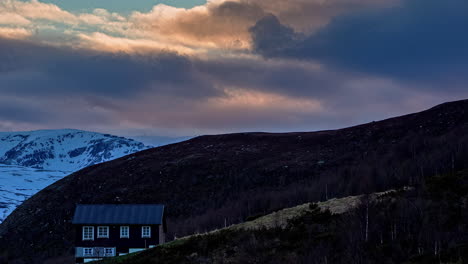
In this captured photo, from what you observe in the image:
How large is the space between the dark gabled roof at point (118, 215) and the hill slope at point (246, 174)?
28675 mm

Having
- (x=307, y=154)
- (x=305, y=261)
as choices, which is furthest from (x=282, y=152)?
(x=305, y=261)

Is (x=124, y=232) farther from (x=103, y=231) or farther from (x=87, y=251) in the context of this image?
(x=87, y=251)

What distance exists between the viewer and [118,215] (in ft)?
235

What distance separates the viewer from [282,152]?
510ft

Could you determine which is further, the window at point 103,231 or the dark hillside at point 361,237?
the window at point 103,231

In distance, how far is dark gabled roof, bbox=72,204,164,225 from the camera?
71062mm

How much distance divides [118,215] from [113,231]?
7.55ft

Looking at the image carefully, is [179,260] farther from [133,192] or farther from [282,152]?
[282,152]

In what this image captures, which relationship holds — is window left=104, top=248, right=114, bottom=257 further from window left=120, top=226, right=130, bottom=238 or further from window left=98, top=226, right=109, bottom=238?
window left=120, top=226, right=130, bottom=238

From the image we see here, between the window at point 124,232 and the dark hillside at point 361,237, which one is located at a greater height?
the dark hillside at point 361,237

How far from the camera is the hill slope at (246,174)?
10656cm

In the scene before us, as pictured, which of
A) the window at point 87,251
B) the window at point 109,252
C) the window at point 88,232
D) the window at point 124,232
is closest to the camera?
the window at point 109,252

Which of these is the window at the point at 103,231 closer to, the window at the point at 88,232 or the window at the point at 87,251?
the window at the point at 88,232

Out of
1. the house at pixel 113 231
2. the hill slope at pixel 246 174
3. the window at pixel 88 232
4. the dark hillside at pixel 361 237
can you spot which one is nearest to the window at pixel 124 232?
the house at pixel 113 231
